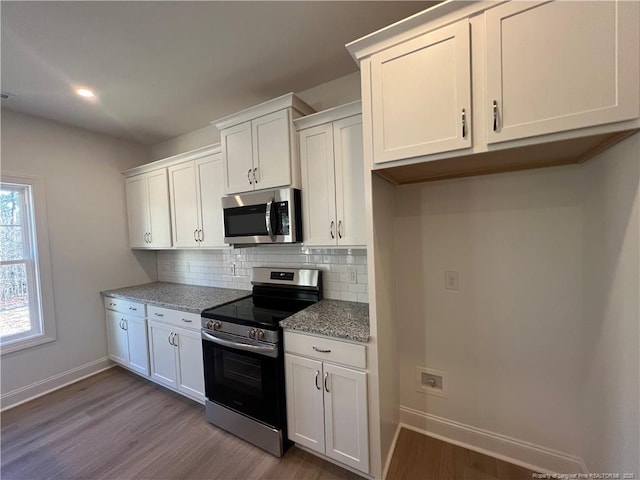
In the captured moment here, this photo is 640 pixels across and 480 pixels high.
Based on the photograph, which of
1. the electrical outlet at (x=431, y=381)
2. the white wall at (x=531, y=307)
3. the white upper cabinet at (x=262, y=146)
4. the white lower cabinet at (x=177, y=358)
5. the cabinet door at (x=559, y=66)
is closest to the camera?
the cabinet door at (x=559, y=66)

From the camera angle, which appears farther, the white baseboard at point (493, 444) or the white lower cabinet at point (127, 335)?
the white lower cabinet at point (127, 335)

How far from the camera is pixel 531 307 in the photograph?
5.39 ft

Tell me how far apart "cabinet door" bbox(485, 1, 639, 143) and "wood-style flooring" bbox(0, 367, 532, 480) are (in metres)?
1.96

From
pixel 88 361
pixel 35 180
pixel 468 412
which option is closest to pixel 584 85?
pixel 468 412

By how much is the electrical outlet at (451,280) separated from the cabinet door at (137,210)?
3.20 meters

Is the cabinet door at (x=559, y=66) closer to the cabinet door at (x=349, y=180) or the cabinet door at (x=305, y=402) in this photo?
the cabinet door at (x=349, y=180)

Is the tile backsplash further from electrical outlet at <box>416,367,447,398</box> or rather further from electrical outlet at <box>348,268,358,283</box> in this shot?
electrical outlet at <box>416,367,447,398</box>

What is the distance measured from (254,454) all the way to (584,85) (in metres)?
2.66

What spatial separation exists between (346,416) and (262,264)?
5.02 ft

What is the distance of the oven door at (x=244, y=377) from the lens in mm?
1794

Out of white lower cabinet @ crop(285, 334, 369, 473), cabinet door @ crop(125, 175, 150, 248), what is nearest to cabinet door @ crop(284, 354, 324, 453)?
white lower cabinet @ crop(285, 334, 369, 473)

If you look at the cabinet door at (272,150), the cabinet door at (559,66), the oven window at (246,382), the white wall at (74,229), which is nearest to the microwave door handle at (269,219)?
the cabinet door at (272,150)

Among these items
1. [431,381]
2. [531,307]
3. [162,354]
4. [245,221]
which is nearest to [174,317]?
[162,354]

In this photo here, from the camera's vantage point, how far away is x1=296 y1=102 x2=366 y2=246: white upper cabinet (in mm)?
1844
